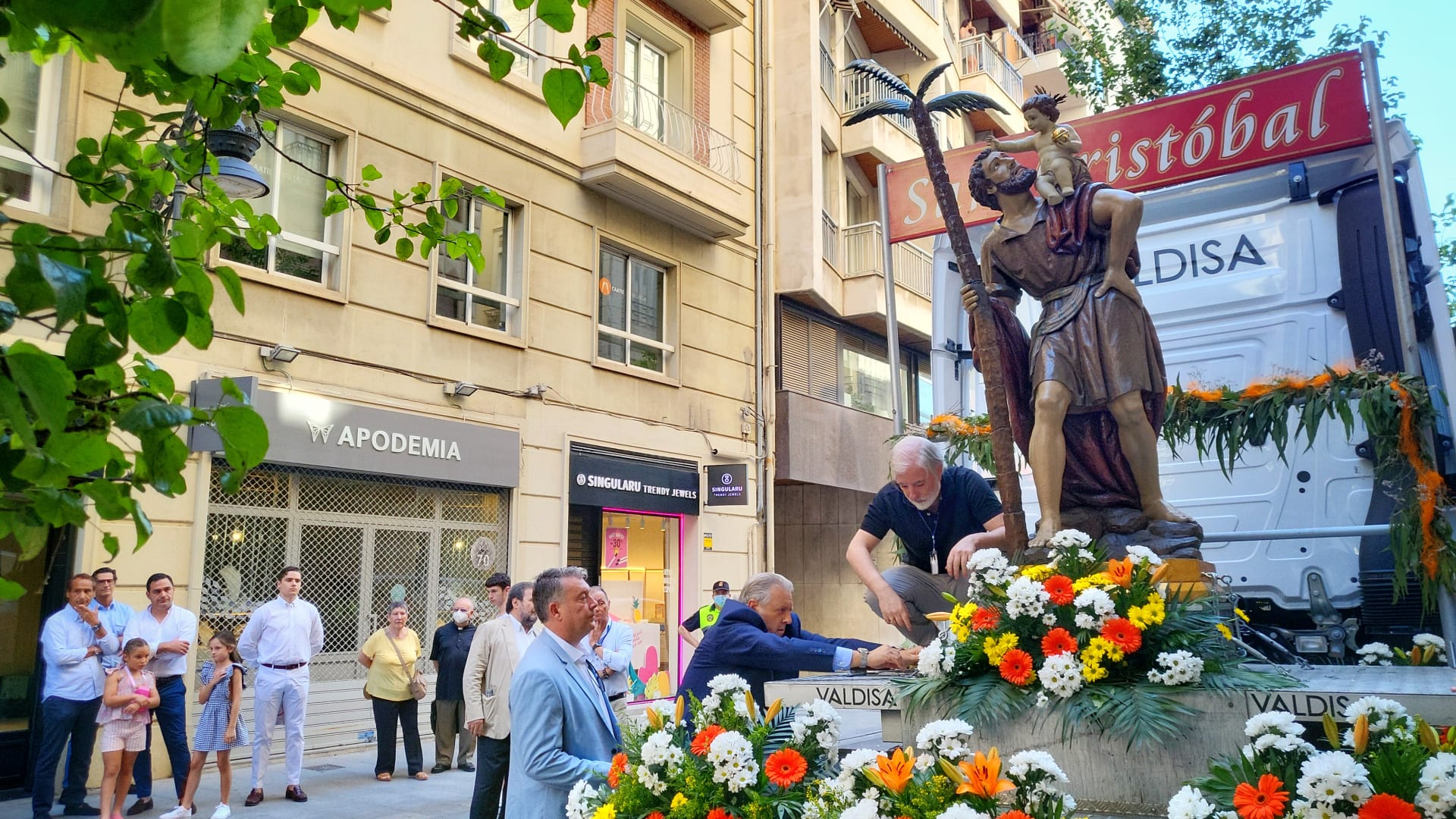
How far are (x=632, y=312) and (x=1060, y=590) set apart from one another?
12.2 meters

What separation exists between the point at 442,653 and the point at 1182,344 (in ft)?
22.2

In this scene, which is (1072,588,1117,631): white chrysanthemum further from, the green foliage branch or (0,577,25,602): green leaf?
(0,577,25,602): green leaf

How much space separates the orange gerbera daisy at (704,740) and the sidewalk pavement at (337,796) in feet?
18.7

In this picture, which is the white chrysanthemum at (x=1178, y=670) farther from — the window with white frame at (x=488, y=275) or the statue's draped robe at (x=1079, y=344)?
the window with white frame at (x=488, y=275)

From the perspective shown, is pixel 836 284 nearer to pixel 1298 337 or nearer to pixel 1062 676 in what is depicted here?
pixel 1298 337

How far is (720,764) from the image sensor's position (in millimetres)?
3174

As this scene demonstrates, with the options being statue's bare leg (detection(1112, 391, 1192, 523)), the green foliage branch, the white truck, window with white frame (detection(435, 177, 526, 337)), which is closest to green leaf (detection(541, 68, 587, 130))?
the green foliage branch

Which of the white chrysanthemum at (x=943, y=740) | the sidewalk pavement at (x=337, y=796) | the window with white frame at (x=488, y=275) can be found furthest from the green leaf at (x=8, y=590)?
the window with white frame at (x=488, y=275)

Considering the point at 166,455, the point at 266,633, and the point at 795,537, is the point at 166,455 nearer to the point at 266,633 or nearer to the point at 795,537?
the point at 266,633

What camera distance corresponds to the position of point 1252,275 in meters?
7.60

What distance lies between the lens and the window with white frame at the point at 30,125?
30.7 ft

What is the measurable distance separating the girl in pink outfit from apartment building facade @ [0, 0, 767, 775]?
4.70ft

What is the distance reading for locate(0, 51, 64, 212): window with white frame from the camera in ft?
30.7

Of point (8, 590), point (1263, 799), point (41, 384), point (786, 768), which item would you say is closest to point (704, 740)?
point (786, 768)
